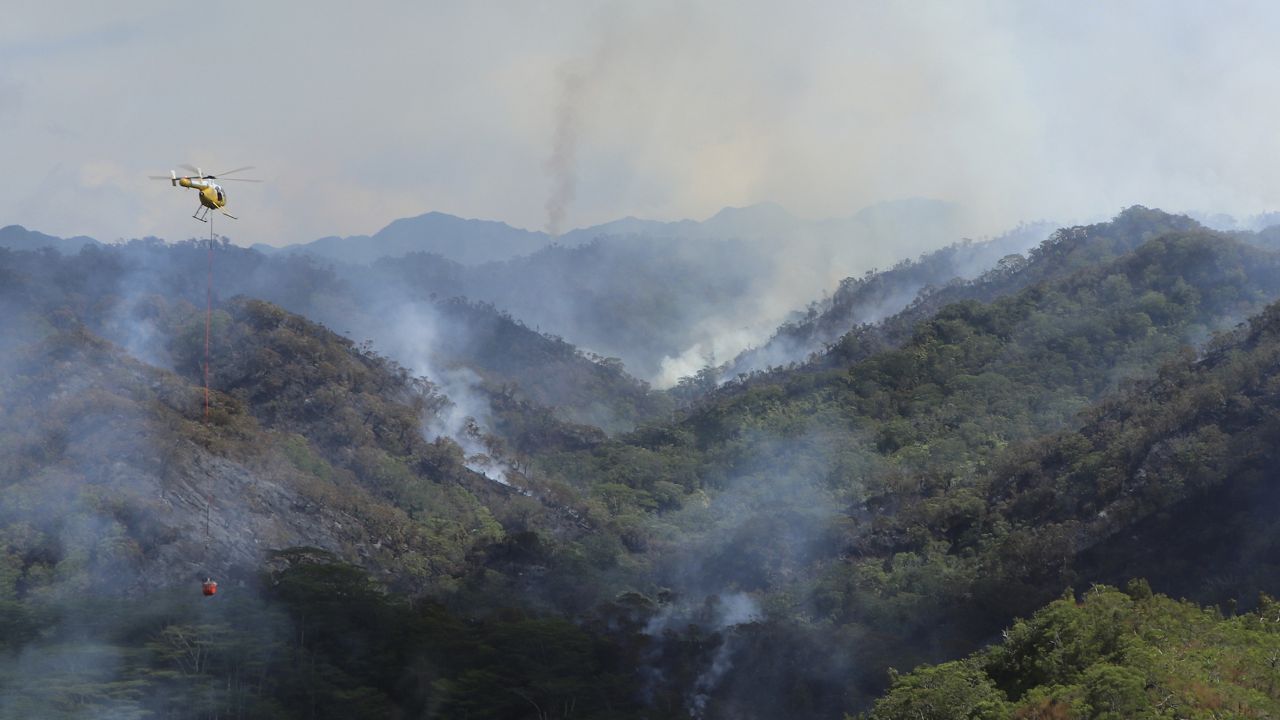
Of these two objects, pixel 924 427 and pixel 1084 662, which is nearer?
pixel 1084 662

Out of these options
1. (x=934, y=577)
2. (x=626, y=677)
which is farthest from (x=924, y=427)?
(x=626, y=677)

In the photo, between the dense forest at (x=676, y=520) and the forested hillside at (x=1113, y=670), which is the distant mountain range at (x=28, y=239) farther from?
the forested hillside at (x=1113, y=670)

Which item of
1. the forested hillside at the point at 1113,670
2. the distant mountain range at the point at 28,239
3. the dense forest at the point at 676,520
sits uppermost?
the distant mountain range at the point at 28,239

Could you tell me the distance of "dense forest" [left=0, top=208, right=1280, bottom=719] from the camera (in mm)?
46656

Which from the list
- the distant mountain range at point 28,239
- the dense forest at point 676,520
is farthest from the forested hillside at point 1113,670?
the distant mountain range at point 28,239

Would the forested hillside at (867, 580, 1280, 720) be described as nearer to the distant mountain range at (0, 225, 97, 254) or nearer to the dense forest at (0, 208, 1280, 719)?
the dense forest at (0, 208, 1280, 719)

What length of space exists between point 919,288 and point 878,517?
262 ft

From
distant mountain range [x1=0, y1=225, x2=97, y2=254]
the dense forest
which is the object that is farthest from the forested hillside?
distant mountain range [x1=0, y1=225, x2=97, y2=254]

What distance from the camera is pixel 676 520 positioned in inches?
3282

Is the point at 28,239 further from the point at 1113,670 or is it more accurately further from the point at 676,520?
the point at 1113,670

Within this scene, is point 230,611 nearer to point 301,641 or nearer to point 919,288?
point 301,641

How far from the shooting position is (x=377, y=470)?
8356cm

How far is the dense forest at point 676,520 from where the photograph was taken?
46.7 m

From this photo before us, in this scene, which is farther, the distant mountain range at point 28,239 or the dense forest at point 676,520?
the distant mountain range at point 28,239
